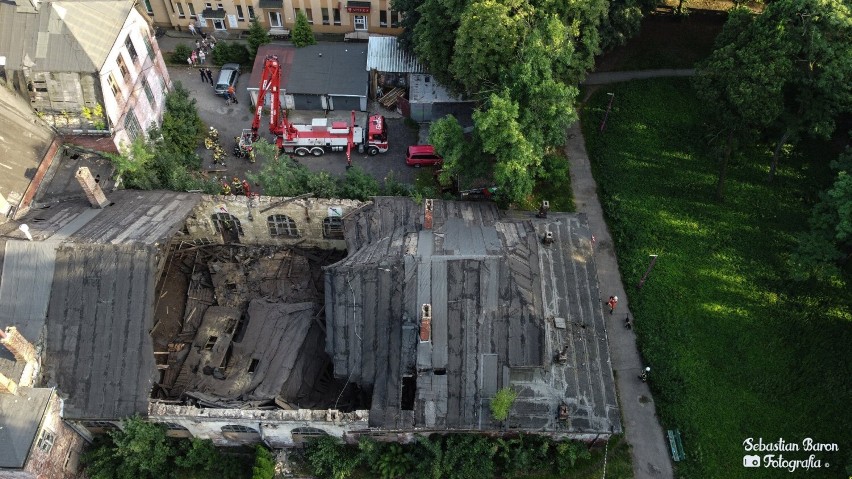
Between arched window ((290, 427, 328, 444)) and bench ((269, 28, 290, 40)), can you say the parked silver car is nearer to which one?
bench ((269, 28, 290, 40))

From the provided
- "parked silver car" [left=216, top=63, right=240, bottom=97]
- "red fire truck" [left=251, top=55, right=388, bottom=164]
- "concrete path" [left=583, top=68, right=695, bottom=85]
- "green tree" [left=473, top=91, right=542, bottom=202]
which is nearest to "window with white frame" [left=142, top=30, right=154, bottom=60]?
"parked silver car" [left=216, top=63, right=240, bottom=97]

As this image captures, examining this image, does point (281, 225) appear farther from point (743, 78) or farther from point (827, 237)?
point (827, 237)

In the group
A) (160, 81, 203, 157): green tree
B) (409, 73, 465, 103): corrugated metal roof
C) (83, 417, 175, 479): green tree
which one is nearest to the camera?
(83, 417, 175, 479): green tree

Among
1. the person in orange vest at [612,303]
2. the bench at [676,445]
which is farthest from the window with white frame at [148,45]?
the bench at [676,445]

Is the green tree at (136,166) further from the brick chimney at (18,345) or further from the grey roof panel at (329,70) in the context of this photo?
the grey roof panel at (329,70)

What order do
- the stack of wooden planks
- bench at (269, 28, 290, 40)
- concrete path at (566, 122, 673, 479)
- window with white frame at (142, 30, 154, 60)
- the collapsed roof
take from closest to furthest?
the collapsed roof
concrete path at (566, 122, 673, 479)
window with white frame at (142, 30, 154, 60)
the stack of wooden planks
bench at (269, 28, 290, 40)

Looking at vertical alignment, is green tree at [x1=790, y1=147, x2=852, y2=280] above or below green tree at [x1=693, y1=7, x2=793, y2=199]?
below
